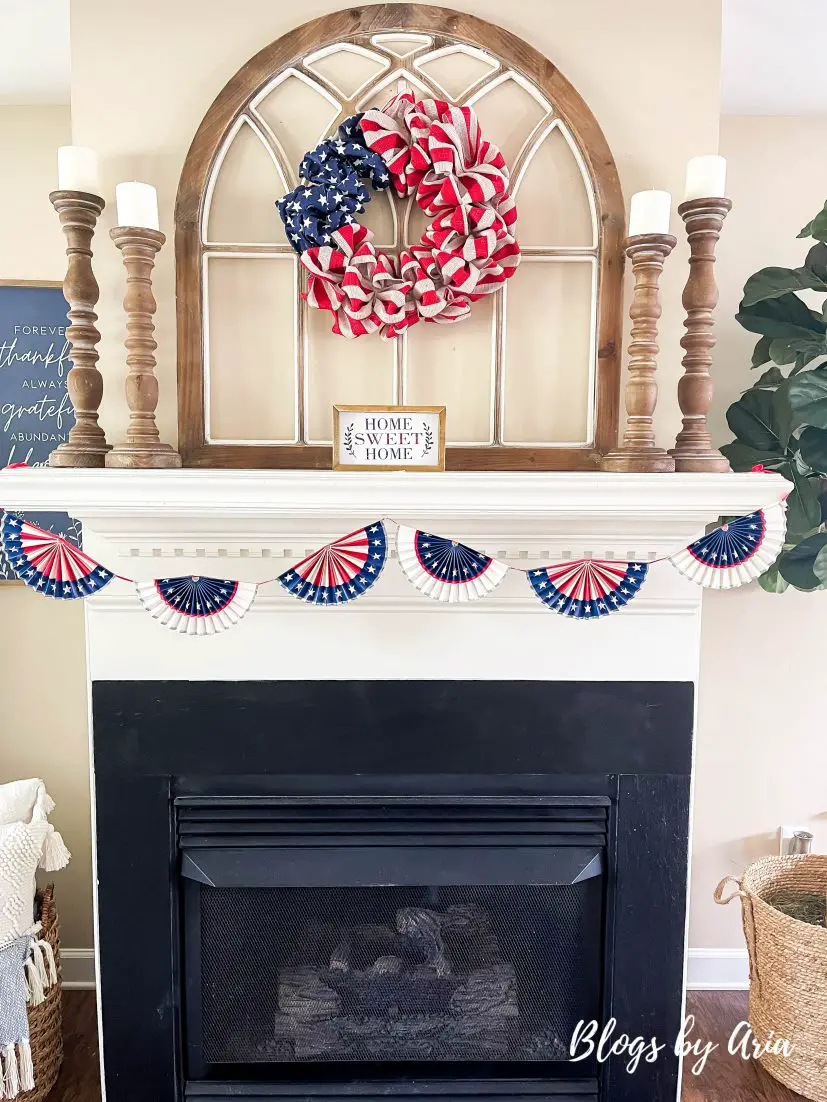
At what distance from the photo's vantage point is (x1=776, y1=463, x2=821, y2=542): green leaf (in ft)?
5.48

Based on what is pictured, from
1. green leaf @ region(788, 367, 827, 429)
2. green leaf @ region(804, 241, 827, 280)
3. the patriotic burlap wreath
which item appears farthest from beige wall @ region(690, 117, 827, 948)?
the patriotic burlap wreath

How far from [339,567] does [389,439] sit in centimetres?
26

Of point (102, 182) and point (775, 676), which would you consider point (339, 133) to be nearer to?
point (102, 182)

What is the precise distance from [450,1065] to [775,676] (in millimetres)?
1289

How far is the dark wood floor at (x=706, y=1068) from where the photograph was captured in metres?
1.67

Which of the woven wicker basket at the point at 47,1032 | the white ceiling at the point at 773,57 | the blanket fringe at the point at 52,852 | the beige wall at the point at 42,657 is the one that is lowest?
the woven wicker basket at the point at 47,1032

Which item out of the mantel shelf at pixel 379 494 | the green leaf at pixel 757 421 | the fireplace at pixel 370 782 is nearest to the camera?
the mantel shelf at pixel 379 494

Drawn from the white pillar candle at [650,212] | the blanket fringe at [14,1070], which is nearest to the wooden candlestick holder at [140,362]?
the white pillar candle at [650,212]

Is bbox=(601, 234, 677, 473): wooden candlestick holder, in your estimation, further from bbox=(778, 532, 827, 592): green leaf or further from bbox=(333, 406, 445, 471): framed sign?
bbox=(778, 532, 827, 592): green leaf

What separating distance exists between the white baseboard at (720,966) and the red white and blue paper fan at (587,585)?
4.54ft

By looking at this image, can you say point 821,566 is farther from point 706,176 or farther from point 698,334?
point 706,176

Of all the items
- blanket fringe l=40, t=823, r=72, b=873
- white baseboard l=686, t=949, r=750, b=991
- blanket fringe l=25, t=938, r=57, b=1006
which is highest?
blanket fringe l=40, t=823, r=72, b=873

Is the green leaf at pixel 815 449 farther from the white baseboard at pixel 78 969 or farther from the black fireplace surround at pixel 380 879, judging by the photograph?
the white baseboard at pixel 78 969

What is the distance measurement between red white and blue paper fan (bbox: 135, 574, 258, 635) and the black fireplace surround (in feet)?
0.68
